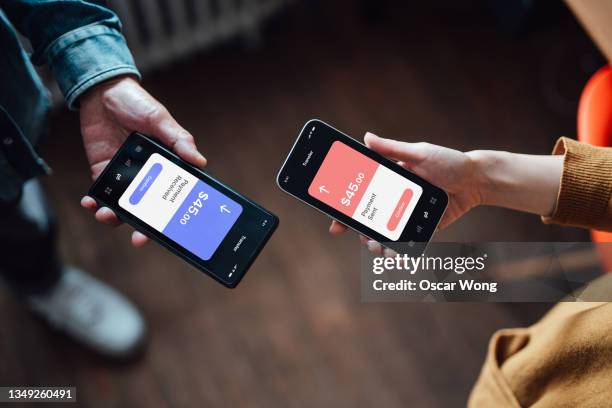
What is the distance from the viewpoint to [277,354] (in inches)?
50.6

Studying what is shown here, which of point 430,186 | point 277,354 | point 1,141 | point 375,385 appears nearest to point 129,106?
point 1,141

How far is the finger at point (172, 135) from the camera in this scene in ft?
2.64

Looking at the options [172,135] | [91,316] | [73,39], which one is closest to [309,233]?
[91,316]

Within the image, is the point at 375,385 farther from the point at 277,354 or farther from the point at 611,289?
the point at 611,289

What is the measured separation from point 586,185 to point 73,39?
717mm

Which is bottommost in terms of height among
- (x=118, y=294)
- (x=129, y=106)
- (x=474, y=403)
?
(x=118, y=294)

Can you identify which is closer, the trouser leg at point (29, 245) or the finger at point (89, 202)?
the finger at point (89, 202)

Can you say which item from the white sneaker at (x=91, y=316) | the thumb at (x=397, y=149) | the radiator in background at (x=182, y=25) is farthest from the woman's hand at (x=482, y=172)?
the radiator in background at (x=182, y=25)

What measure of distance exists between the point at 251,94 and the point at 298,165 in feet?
2.35

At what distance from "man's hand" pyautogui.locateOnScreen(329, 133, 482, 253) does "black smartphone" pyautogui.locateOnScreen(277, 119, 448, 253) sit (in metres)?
0.01

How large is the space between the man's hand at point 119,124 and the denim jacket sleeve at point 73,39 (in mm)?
26

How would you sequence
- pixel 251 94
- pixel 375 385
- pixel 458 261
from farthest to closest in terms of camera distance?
pixel 251 94 < pixel 375 385 < pixel 458 261

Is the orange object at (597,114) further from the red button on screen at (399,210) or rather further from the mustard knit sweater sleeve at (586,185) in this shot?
the red button on screen at (399,210)

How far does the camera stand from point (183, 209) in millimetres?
812
